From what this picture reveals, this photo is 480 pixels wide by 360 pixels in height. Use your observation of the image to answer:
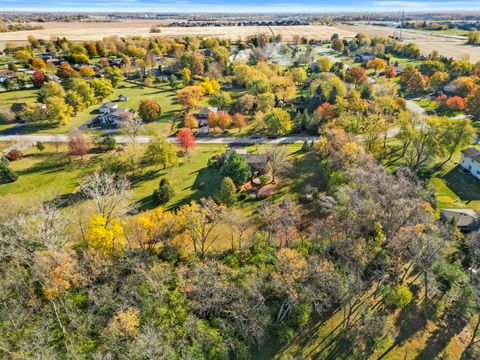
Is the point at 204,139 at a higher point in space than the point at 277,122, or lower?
lower

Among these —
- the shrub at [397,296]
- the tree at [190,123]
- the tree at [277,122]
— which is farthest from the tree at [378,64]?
the shrub at [397,296]

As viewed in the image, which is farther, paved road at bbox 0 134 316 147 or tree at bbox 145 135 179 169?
paved road at bbox 0 134 316 147

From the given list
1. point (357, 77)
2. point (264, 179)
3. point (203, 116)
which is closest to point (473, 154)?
point (264, 179)

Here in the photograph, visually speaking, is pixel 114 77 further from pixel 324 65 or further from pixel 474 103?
pixel 474 103

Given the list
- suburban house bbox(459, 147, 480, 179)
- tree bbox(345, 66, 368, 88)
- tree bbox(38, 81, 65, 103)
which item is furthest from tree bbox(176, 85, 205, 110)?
suburban house bbox(459, 147, 480, 179)

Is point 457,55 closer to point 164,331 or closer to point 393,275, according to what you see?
point 393,275

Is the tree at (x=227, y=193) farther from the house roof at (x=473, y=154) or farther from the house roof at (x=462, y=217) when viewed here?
the house roof at (x=473, y=154)

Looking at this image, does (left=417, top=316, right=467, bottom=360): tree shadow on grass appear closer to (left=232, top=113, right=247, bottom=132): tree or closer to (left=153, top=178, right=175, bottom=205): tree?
(left=153, top=178, right=175, bottom=205): tree
